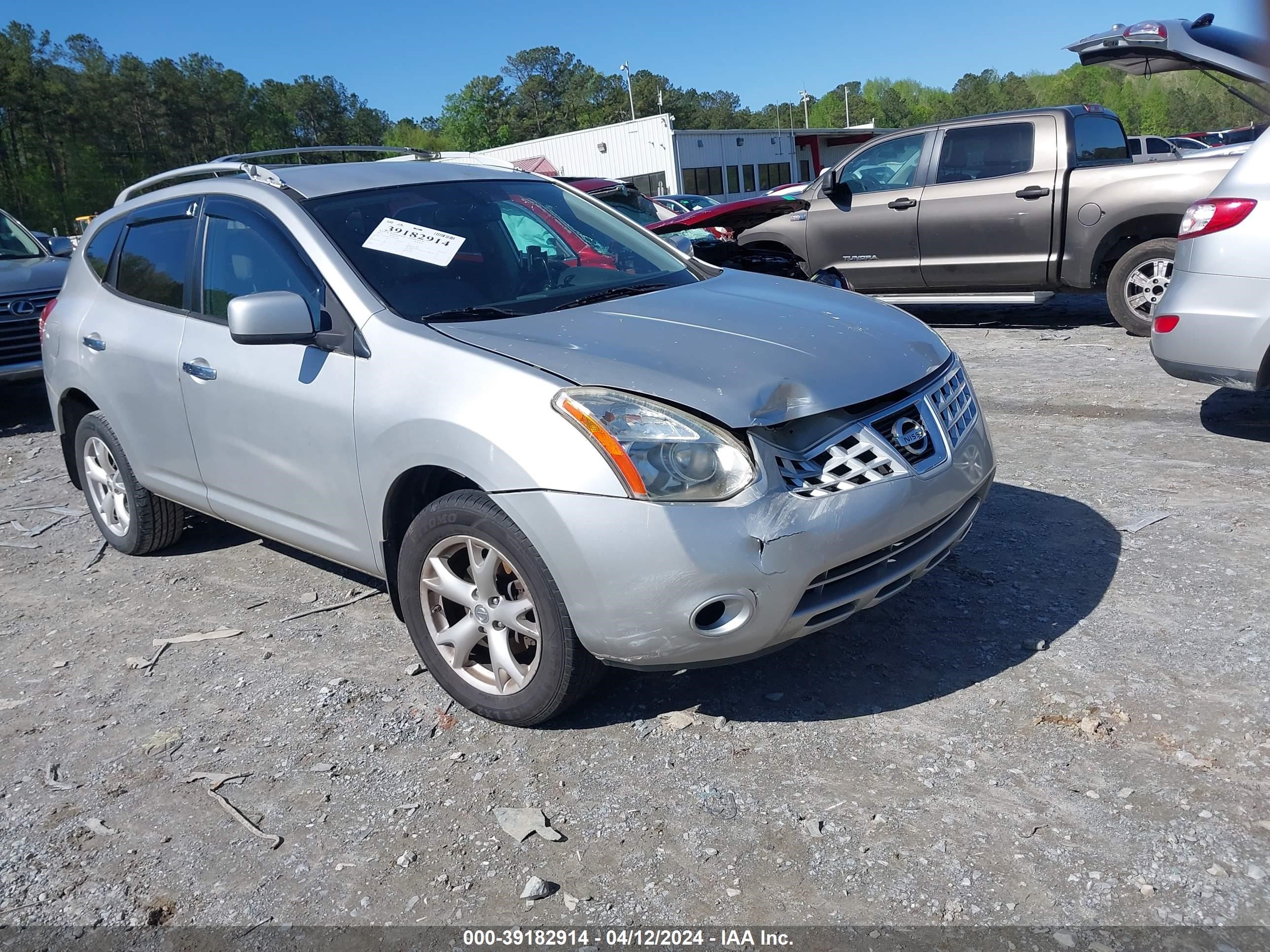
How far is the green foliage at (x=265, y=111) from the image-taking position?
6688cm

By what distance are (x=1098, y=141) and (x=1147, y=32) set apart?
2.36 m

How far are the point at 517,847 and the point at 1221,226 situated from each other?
15.1ft

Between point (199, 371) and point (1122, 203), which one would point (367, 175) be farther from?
point (1122, 203)

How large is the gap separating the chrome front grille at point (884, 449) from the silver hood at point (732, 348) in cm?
8

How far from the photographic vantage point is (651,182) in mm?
52812

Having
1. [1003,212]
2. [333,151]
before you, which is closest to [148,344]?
[333,151]

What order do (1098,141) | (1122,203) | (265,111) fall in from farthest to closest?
(265,111), (1098,141), (1122,203)

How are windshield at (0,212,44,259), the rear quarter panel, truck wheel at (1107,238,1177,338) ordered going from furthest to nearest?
windshield at (0,212,44,259)
truck wheel at (1107,238,1177,338)
the rear quarter panel

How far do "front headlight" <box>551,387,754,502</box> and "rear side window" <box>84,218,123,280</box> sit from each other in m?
3.12

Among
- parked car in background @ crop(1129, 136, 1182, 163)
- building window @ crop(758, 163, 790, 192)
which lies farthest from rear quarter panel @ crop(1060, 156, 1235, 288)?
building window @ crop(758, 163, 790, 192)

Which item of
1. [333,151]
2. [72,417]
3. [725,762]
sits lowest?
[725,762]

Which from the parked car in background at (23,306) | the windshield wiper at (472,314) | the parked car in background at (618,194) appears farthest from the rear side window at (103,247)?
the parked car in background at (618,194)

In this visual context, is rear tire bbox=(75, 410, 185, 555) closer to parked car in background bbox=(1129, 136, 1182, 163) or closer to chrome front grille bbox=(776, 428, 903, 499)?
chrome front grille bbox=(776, 428, 903, 499)

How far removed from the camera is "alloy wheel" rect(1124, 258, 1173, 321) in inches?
321
